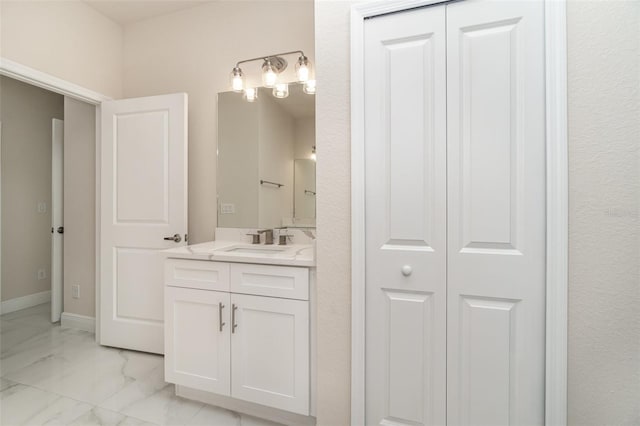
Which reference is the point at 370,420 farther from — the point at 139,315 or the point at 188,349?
the point at 139,315

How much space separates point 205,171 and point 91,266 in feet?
4.86

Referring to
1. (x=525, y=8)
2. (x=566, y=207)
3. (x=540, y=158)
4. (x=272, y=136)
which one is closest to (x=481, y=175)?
→ (x=540, y=158)

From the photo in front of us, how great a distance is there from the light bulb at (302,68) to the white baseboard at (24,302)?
3877 millimetres

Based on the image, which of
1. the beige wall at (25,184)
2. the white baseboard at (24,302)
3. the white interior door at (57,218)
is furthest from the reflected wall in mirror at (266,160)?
the white baseboard at (24,302)

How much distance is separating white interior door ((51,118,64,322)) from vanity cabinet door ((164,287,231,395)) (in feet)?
6.66

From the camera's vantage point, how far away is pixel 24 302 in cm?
343

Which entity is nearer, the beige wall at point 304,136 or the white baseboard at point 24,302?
the beige wall at point 304,136

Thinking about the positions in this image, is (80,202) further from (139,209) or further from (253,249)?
(253,249)

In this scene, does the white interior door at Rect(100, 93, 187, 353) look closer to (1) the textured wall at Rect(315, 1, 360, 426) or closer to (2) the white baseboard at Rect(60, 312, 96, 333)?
(2) the white baseboard at Rect(60, 312, 96, 333)

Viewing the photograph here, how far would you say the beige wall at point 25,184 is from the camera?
10.8 ft

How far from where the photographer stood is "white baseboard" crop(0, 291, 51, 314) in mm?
3260

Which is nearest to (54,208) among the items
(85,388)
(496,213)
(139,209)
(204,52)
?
(139,209)

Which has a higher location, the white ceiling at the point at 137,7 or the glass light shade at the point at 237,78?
the white ceiling at the point at 137,7

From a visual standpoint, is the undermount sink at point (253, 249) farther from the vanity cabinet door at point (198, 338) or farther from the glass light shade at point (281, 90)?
the glass light shade at point (281, 90)
